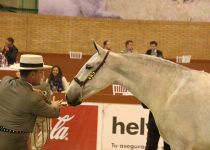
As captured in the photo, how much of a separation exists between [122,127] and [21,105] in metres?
4.96

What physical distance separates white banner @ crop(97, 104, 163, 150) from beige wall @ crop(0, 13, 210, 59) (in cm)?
1062

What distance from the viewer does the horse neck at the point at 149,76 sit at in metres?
5.79

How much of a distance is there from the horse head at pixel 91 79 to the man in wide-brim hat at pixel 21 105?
1.01m

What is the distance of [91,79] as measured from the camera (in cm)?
600

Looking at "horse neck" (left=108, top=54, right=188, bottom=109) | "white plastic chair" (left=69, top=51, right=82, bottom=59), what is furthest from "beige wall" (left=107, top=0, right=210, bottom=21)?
"horse neck" (left=108, top=54, right=188, bottom=109)

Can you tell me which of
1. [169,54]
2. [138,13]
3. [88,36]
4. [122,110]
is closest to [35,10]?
[88,36]

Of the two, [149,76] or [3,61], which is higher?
[149,76]

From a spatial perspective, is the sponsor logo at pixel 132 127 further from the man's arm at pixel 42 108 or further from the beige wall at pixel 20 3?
the beige wall at pixel 20 3

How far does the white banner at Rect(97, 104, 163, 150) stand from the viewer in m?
9.60

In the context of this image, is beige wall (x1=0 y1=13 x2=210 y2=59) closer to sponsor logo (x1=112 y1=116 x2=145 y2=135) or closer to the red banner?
the red banner

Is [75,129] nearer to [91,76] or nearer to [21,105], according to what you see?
[91,76]

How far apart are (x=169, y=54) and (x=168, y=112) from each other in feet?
48.4

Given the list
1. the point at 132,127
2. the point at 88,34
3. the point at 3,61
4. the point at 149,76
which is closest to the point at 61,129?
the point at 132,127

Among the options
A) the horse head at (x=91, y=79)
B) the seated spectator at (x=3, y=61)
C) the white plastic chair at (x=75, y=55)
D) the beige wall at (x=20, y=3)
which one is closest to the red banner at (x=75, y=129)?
the horse head at (x=91, y=79)
